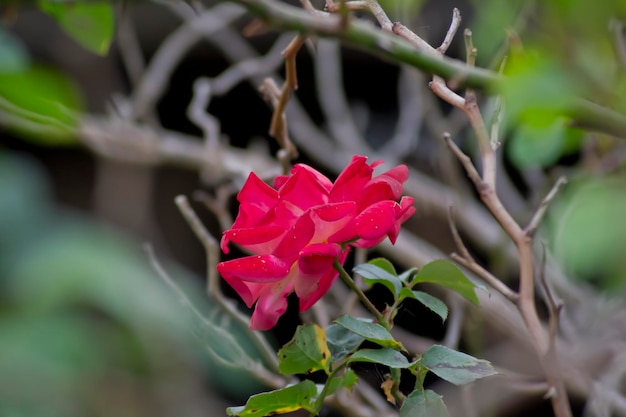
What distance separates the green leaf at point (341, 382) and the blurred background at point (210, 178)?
Result: 0.60 feet

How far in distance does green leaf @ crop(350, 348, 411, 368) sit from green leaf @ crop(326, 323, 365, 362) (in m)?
0.03

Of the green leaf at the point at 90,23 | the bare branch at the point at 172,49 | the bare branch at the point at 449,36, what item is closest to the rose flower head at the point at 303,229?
the bare branch at the point at 449,36

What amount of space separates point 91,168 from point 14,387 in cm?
169

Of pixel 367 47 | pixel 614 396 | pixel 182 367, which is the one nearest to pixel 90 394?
pixel 182 367

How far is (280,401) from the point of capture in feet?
1.74

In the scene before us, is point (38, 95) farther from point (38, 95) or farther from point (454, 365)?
point (454, 365)

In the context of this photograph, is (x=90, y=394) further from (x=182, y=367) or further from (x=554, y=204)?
(x=554, y=204)

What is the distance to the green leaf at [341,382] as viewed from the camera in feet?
1.77

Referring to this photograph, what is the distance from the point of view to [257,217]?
530 millimetres

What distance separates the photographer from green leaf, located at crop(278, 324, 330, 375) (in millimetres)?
547

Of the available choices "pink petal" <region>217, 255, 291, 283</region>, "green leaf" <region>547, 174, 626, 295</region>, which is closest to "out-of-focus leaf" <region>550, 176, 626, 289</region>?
"green leaf" <region>547, 174, 626, 295</region>

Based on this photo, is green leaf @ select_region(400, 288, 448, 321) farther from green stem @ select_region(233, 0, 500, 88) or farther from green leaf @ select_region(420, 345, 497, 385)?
green stem @ select_region(233, 0, 500, 88)

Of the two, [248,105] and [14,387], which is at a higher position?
[14,387]

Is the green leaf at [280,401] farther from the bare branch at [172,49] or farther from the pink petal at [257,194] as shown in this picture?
the bare branch at [172,49]
